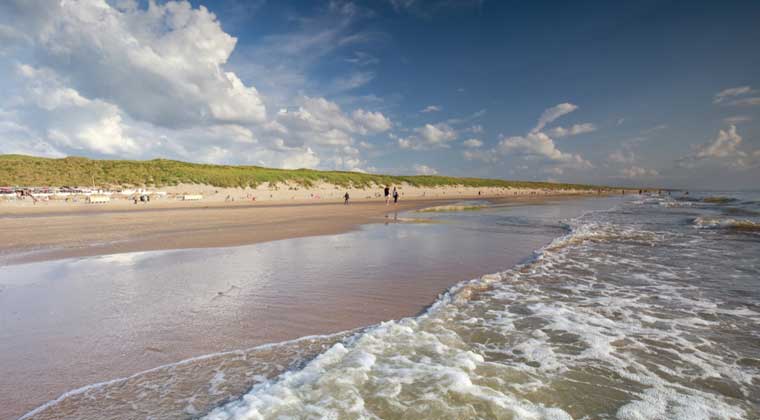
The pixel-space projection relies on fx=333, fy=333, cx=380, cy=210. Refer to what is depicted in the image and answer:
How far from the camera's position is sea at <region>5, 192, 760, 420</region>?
3.13m

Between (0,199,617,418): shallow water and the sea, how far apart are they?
0.04 metres

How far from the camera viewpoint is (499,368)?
153 inches

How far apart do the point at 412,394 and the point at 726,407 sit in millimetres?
2948

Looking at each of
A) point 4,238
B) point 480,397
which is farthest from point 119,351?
point 4,238

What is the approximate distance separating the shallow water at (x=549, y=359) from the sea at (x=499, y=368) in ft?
0.06

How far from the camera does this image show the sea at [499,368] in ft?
10.3

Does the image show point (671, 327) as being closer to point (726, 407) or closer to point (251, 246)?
point (726, 407)

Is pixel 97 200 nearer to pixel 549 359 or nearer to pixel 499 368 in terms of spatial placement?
pixel 499 368

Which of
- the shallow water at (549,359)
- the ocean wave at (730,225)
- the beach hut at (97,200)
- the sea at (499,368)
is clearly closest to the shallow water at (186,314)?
the sea at (499,368)

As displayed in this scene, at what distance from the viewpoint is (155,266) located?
341 inches

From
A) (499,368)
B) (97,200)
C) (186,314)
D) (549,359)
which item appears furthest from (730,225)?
(97,200)

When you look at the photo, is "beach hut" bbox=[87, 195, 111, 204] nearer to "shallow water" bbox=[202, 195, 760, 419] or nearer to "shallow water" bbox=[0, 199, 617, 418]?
"shallow water" bbox=[0, 199, 617, 418]

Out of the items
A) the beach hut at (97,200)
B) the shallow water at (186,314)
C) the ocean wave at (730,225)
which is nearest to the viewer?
the shallow water at (186,314)

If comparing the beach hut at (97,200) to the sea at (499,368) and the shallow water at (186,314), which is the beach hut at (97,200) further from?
the sea at (499,368)
